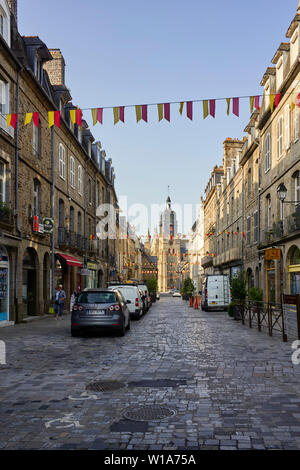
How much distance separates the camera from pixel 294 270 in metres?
20.8

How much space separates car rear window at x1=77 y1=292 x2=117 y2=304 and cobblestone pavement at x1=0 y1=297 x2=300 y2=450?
209 centimetres

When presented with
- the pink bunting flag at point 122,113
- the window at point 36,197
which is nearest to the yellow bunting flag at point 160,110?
the pink bunting flag at point 122,113

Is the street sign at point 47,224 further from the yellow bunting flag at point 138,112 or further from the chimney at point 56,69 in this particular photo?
the chimney at point 56,69

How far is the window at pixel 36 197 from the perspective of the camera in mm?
21752

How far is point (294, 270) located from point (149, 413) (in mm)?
→ 16610

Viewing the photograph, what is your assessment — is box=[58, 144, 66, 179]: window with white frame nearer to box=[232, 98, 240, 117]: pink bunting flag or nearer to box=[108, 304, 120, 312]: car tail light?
box=[108, 304, 120, 312]: car tail light

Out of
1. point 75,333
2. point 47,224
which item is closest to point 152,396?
point 75,333

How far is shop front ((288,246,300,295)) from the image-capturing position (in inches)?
803

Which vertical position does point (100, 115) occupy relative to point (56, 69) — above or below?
below

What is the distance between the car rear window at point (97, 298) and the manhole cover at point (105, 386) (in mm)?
6638

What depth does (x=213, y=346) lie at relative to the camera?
11.6 meters

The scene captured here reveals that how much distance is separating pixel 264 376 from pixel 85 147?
28599mm

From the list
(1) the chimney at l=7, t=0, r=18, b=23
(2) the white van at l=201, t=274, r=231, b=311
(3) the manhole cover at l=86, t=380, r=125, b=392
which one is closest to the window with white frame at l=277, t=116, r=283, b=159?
(2) the white van at l=201, t=274, r=231, b=311

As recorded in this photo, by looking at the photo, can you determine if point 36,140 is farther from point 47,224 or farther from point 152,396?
point 152,396
